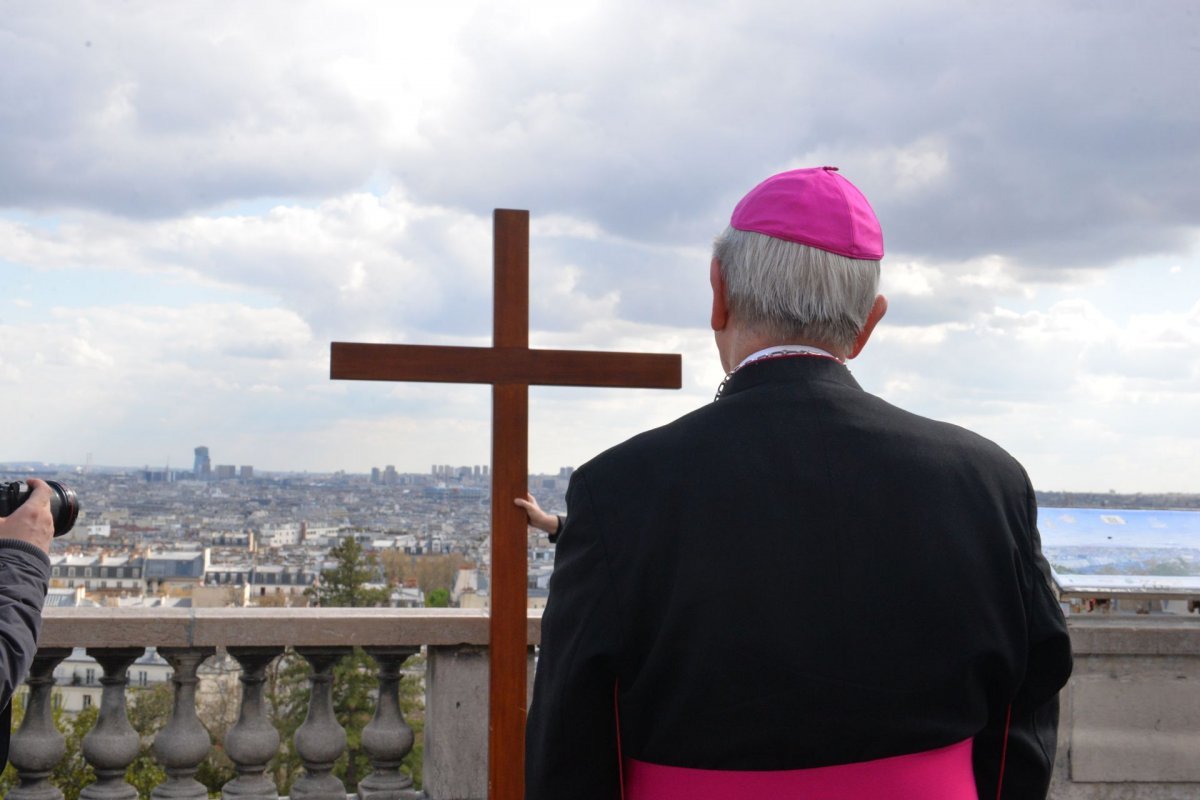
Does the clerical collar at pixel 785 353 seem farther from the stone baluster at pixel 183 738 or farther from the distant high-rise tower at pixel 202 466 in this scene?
the distant high-rise tower at pixel 202 466

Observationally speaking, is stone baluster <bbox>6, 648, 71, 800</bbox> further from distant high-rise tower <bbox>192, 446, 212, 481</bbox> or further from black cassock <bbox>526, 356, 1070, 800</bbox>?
distant high-rise tower <bbox>192, 446, 212, 481</bbox>

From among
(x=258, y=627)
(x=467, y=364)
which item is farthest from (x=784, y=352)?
(x=258, y=627)

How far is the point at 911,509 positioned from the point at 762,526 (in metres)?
0.24

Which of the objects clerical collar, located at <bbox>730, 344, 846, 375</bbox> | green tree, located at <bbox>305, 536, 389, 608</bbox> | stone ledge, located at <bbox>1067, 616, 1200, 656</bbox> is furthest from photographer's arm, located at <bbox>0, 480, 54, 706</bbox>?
green tree, located at <bbox>305, 536, 389, 608</bbox>

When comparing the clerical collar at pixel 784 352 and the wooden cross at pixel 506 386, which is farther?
the wooden cross at pixel 506 386

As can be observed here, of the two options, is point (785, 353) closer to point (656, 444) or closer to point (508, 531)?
point (656, 444)

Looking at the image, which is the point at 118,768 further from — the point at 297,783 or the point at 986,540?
the point at 986,540

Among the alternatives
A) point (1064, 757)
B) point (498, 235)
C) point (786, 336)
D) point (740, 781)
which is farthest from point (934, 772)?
point (1064, 757)

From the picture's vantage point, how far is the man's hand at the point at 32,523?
2.48 m

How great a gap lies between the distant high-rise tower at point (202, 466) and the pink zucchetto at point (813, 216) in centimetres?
2538

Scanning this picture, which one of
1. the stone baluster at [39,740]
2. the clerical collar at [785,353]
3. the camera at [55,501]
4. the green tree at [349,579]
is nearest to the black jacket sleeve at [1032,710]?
the clerical collar at [785,353]

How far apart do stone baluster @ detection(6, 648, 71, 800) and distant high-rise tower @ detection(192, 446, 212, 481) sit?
22.7m

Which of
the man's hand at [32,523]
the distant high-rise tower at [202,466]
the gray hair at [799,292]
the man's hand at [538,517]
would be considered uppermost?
the distant high-rise tower at [202,466]

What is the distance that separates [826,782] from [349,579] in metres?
21.4
